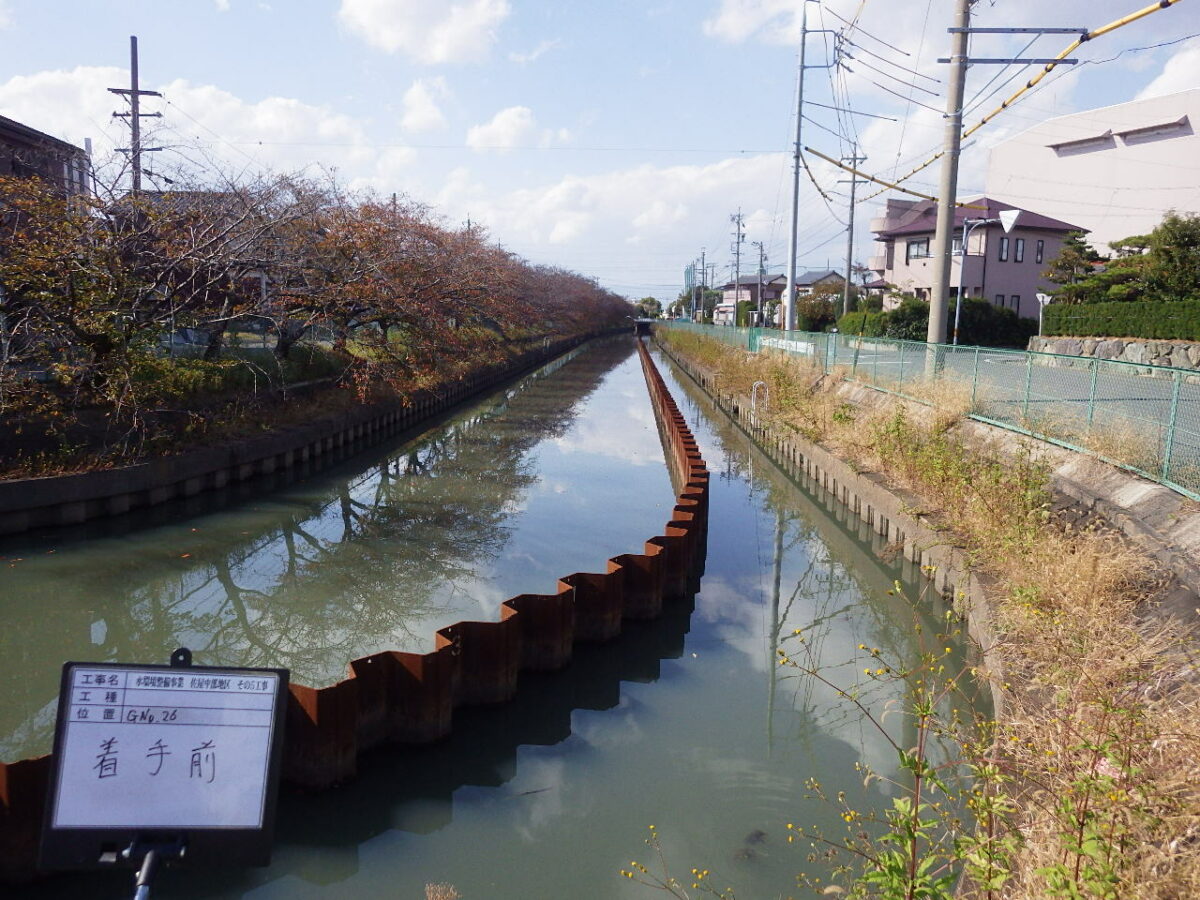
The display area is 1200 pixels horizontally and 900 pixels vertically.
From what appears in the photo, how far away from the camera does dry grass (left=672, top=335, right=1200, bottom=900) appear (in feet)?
9.43

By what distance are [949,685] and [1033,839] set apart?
0.74 m

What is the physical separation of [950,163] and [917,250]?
32048mm

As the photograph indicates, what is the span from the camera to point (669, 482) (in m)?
15.8

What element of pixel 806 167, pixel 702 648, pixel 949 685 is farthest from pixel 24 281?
pixel 806 167

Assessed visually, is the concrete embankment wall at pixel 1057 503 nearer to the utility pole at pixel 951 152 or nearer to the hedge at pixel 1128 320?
the utility pole at pixel 951 152

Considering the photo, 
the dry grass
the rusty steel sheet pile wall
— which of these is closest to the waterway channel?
the rusty steel sheet pile wall

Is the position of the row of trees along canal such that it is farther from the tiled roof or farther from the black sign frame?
the tiled roof

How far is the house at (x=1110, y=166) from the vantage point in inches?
1727

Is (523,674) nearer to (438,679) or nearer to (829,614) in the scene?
(438,679)

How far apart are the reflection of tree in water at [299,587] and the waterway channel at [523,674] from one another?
34mm

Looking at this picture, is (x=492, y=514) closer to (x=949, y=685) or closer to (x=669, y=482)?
(x=669, y=482)

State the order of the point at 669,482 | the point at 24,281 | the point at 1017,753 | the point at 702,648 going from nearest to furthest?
the point at 1017,753, the point at 702,648, the point at 24,281, the point at 669,482

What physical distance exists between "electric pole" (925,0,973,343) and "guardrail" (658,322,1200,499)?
0.81m

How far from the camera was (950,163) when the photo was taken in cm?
1451
